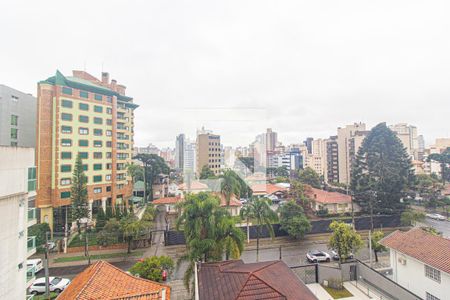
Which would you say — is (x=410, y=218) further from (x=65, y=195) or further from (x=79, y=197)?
(x=65, y=195)

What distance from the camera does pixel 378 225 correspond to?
22781 millimetres

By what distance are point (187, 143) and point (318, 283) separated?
3293cm

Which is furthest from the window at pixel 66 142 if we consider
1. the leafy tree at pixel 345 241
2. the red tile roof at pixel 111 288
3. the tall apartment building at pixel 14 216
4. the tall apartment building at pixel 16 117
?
the leafy tree at pixel 345 241

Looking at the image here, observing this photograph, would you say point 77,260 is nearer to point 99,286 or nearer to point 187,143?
point 99,286

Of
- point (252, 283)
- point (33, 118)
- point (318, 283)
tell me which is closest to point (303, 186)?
point (318, 283)

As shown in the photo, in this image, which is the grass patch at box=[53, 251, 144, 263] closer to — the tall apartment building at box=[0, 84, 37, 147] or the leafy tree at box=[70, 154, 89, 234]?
the leafy tree at box=[70, 154, 89, 234]

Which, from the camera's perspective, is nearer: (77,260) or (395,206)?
(77,260)

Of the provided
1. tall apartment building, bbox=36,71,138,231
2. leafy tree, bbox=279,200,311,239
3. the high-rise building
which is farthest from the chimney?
the high-rise building

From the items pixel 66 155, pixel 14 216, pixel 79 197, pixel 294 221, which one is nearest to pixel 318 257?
pixel 294 221

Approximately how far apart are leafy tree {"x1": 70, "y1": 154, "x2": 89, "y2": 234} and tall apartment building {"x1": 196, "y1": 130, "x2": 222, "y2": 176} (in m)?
22.6

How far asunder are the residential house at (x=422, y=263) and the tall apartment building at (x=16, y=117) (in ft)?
104

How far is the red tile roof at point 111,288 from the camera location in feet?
22.3

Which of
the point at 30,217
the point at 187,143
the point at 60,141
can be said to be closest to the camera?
the point at 30,217

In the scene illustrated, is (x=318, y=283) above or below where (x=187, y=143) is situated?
below
